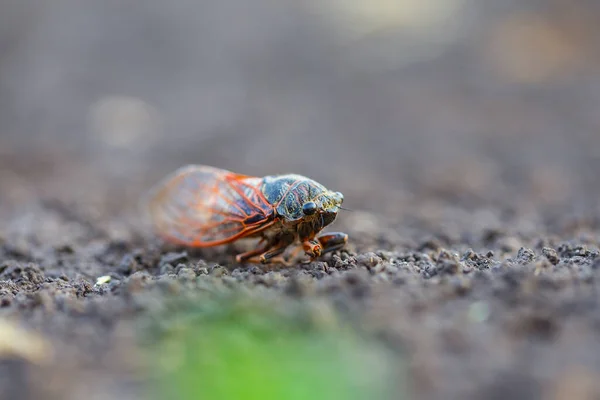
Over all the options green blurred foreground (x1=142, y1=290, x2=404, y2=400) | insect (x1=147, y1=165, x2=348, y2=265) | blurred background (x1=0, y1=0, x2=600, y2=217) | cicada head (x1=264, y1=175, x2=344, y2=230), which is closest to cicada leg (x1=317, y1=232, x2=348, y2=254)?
insect (x1=147, y1=165, x2=348, y2=265)

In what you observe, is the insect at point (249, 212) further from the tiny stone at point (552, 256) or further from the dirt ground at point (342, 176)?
the tiny stone at point (552, 256)

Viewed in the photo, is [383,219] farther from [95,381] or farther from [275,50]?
[275,50]

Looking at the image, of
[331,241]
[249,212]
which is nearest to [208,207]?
[249,212]

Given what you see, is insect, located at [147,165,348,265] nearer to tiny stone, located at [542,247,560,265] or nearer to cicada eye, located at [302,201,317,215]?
cicada eye, located at [302,201,317,215]

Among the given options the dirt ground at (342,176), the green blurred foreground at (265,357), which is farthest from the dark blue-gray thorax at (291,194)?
the green blurred foreground at (265,357)

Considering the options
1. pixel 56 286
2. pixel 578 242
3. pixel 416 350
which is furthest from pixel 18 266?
pixel 578 242

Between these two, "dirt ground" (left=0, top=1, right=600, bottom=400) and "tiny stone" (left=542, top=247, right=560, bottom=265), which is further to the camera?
"tiny stone" (left=542, top=247, right=560, bottom=265)

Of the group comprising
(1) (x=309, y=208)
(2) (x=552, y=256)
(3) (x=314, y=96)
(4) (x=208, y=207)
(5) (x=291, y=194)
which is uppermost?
(3) (x=314, y=96)

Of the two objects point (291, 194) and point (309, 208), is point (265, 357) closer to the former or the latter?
point (309, 208)
